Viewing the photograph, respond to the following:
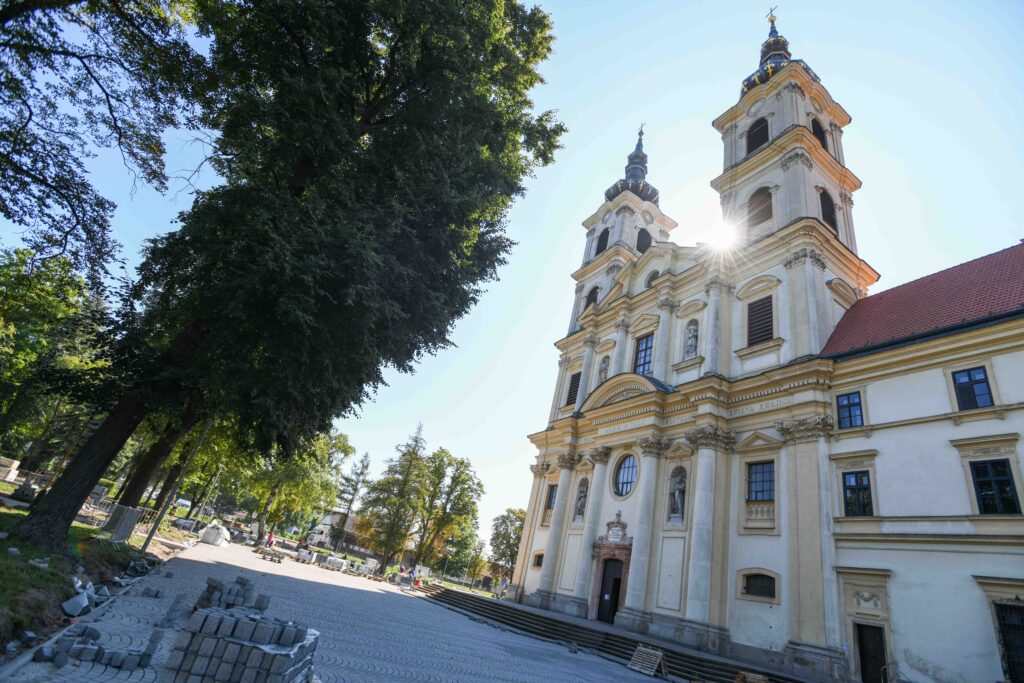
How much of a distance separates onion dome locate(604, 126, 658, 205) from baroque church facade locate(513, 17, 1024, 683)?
9816 millimetres

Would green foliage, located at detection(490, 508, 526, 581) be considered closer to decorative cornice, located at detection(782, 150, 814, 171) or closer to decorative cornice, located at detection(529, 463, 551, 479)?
decorative cornice, located at detection(529, 463, 551, 479)

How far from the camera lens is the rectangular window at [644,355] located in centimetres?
2557

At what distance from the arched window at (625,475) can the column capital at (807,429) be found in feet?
23.0

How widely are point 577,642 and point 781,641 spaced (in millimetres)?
6485

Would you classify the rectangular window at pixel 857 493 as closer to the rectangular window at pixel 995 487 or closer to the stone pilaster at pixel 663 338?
the rectangular window at pixel 995 487

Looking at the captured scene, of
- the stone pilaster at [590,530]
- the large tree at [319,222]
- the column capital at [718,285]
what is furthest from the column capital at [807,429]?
the large tree at [319,222]

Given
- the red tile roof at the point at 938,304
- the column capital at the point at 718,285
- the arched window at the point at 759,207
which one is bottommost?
the red tile roof at the point at 938,304

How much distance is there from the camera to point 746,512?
58.7ft

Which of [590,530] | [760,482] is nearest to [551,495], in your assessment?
[590,530]

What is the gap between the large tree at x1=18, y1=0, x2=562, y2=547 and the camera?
10.2m

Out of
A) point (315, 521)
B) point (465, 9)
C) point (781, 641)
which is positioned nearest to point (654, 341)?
point (781, 641)

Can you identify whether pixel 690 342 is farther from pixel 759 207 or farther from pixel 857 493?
pixel 857 493

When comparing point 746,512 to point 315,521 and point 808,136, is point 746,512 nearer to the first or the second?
point 808,136

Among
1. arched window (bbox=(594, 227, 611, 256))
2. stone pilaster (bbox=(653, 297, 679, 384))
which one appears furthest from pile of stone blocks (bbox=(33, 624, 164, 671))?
arched window (bbox=(594, 227, 611, 256))
